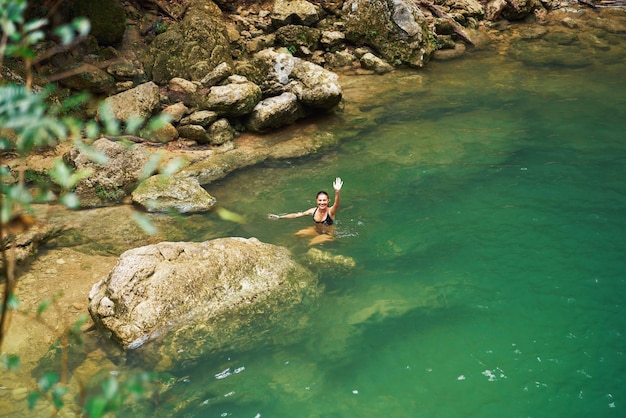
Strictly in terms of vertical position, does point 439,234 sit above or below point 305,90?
below

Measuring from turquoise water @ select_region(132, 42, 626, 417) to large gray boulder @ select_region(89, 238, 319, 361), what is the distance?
42cm

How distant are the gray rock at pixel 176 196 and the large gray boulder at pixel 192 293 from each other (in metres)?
2.16

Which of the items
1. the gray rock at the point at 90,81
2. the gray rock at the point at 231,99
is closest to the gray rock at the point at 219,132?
the gray rock at the point at 231,99

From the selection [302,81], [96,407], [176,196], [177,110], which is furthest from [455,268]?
[96,407]

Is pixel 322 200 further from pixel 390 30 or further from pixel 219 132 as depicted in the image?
pixel 390 30

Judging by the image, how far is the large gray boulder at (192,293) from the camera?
6793mm

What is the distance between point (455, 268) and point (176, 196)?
4920 mm

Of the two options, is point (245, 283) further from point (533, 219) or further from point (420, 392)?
point (533, 219)

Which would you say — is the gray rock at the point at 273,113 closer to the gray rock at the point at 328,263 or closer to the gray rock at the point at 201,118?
the gray rock at the point at 201,118

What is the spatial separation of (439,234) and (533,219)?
1.59 metres

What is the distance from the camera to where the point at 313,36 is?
15.9 meters

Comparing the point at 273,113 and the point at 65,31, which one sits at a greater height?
the point at 65,31

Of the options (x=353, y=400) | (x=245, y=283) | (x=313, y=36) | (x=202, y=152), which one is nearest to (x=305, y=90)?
(x=202, y=152)

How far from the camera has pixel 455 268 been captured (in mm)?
8266
